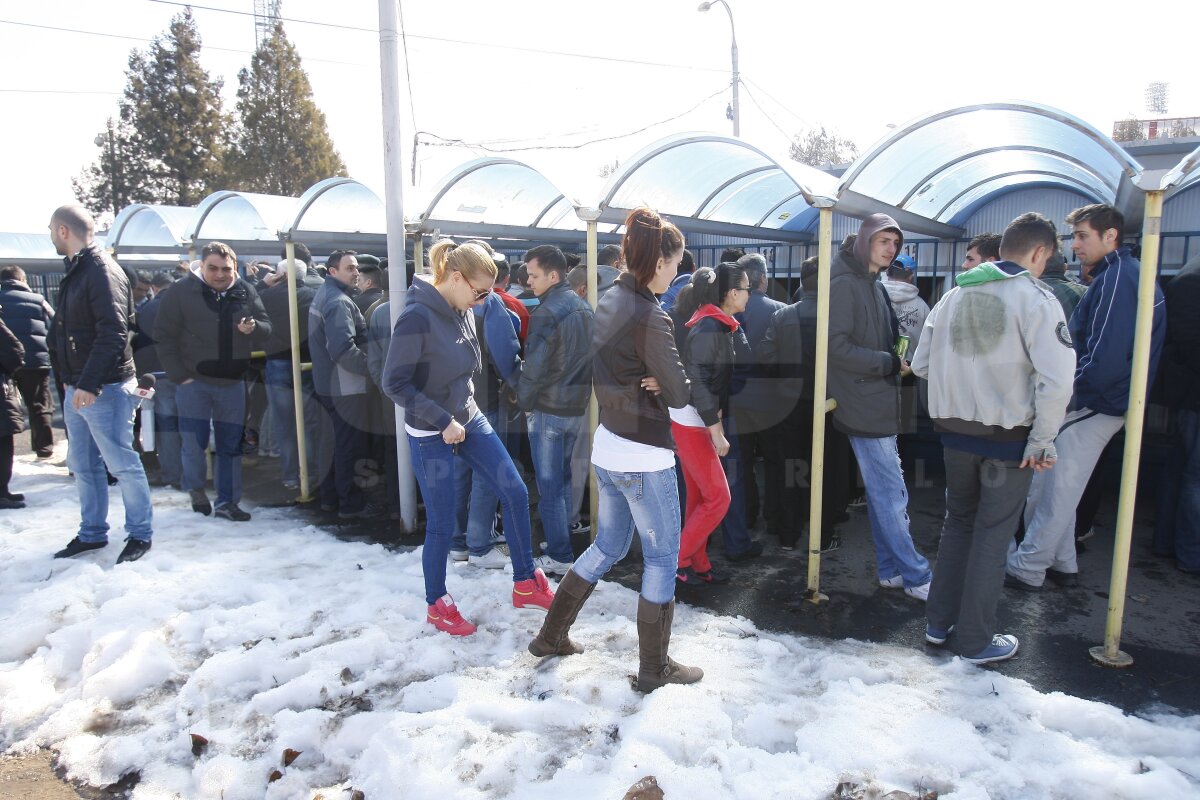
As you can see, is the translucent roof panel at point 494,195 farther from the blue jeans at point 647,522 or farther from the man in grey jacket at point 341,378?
the blue jeans at point 647,522

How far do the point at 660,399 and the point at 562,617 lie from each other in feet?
3.56

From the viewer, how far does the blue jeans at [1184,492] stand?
4.45m

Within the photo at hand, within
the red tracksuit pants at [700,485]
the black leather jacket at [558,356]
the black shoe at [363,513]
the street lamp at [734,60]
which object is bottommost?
the black shoe at [363,513]

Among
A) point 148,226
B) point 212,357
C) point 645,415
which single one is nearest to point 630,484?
point 645,415

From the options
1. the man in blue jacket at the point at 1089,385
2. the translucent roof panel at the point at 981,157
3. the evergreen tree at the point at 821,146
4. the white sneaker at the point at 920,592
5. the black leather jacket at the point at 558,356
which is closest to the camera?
the translucent roof panel at the point at 981,157

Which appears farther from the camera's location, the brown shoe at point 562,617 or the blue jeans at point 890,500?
the blue jeans at point 890,500

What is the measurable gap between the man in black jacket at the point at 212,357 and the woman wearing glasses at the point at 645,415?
355 centimetres

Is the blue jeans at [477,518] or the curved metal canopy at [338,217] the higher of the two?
the curved metal canopy at [338,217]

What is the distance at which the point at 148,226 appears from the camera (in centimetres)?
959

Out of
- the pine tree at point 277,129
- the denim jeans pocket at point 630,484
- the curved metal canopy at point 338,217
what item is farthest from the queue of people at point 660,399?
the pine tree at point 277,129

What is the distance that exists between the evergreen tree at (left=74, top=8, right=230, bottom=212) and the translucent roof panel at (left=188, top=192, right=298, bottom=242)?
22.0 meters

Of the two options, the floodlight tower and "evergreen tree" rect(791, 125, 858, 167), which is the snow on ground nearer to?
the floodlight tower

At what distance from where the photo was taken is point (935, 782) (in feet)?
8.45

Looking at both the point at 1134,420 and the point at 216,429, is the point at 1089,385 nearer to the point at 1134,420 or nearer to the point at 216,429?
the point at 1134,420
